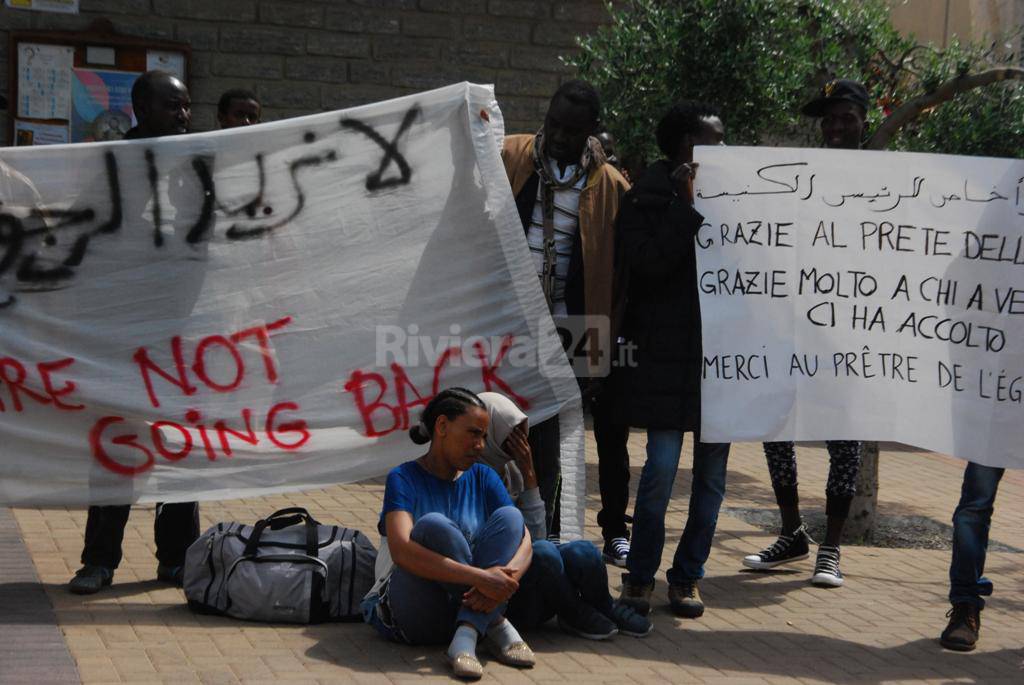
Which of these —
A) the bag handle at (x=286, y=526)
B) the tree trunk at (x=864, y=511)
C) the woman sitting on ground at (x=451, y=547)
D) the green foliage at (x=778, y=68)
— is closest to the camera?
the woman sitting on ground at (x=451, y=547)

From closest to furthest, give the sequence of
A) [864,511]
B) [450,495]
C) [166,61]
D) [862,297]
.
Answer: [450,495], [862,297], [864,511], [166,61]

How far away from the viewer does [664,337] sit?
5504 millimetres

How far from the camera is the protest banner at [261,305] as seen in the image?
5.37 metres

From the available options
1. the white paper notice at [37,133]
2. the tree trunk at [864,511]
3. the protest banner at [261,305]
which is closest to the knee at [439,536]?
the protest banner at [261,305]

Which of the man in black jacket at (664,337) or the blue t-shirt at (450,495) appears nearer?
the blue t-shirt at (450,495)

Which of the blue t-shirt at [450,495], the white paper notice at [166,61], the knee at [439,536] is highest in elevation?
the white paper notice at [166,61]

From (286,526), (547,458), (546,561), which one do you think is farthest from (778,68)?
(286,526)

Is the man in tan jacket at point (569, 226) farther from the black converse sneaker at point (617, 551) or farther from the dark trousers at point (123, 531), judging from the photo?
the dark trousers at point (123, 531)

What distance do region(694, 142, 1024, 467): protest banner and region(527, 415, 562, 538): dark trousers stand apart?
0.61 m

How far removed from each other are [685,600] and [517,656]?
105cm

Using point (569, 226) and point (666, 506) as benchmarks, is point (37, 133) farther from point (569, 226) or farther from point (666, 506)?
point (666, 506)

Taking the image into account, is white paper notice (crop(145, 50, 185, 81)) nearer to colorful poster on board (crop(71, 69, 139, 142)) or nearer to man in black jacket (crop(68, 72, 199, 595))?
colorful poster on board (crop(71, 69, 139, 142))

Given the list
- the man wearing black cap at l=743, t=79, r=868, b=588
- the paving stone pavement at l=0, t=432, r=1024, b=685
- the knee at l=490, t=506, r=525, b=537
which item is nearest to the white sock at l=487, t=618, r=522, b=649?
the paving stone pavement at l=0, t=432, r=1024, b=685

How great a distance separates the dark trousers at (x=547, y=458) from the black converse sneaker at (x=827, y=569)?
4.62ft
